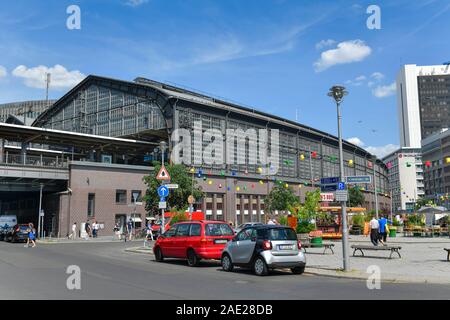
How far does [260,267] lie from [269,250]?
2.06 ft

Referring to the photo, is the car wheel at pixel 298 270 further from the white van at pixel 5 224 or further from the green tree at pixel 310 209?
the white van at pixel 5 224

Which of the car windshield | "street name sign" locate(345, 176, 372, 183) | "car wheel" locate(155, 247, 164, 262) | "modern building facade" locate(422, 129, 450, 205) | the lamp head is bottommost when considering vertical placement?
"car wheel" locate(155, 247, 164, 262)

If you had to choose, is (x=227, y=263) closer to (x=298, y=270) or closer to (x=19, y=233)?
(x=298, y=270)

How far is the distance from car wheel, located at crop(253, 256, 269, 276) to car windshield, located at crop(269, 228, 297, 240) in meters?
0.79

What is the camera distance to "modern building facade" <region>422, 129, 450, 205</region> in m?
114

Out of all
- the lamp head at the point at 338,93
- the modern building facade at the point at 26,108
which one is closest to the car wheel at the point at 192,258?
the lamp head at the point at 338,93

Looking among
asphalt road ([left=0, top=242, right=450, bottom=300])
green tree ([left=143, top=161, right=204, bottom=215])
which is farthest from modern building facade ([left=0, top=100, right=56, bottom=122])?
asphalt road ([left=0, top=242, right=450, bottom=300])

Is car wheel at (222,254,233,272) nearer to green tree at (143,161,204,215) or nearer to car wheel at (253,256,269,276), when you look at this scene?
car wheel at (253,256,269,276)

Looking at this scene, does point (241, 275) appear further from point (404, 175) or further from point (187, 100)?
point (404, 175)

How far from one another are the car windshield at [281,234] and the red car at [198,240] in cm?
345

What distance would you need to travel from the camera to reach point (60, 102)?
2857 inches

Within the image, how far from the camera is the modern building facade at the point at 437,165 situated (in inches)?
4478

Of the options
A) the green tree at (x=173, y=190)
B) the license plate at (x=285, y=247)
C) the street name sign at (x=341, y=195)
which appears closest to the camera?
the license plate at (x=285, y=247)
